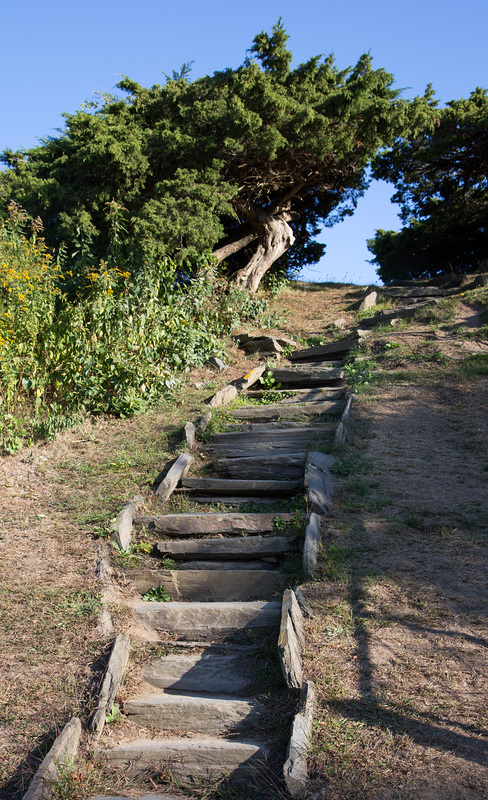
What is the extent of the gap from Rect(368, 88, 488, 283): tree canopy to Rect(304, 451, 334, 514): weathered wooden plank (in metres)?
11.0

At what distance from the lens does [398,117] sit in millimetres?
12281

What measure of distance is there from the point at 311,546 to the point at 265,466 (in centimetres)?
167

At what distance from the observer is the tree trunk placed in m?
13.3

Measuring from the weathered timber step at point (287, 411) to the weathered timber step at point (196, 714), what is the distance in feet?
14.3

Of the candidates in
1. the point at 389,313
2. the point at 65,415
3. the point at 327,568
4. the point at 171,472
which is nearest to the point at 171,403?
the point at 65,415

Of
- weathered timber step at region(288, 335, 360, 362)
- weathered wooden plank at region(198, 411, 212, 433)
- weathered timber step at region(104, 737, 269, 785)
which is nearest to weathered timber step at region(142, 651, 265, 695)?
weathered timber step at region(104, 737, 269, 785)

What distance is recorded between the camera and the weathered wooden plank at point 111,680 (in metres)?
3.31

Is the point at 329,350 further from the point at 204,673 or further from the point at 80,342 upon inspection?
the point at 204,673

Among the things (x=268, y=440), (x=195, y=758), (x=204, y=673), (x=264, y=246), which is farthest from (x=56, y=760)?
(x=264, y=246)

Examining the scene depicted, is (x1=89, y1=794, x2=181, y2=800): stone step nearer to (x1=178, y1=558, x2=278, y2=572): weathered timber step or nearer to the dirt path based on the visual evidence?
the dirt path

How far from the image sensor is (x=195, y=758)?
3145mm

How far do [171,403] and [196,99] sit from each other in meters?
7.20

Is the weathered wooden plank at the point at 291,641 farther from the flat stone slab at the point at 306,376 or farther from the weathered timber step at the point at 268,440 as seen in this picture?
the flat stone slab at the point at 306,376

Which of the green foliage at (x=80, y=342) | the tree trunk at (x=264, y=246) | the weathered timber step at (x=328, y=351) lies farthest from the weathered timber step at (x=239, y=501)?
the tree trunk at (x=264, y=246)
